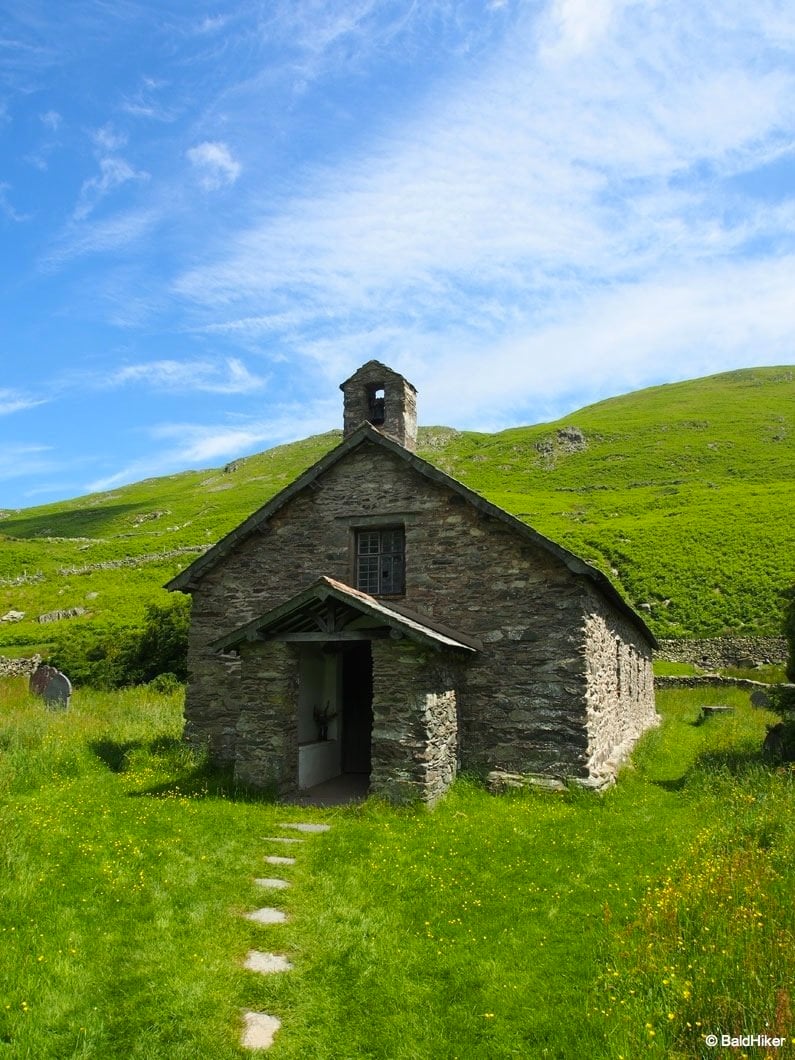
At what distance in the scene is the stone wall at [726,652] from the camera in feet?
125

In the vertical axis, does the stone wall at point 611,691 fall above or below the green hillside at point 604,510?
below

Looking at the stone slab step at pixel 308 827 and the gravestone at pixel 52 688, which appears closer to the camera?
the stone slab step at pixel 308 827

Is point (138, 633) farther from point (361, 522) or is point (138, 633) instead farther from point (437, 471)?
point (437, 471)

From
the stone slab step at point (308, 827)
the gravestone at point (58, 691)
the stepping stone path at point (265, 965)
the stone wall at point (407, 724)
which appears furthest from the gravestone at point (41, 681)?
the stepping stone path at point (265, 965)

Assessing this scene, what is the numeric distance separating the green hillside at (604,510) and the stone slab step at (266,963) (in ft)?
112

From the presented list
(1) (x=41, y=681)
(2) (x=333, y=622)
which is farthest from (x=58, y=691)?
(2) (x=333, y=622)

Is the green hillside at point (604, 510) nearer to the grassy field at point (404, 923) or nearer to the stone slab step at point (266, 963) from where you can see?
the grassy field at point (404, 923)

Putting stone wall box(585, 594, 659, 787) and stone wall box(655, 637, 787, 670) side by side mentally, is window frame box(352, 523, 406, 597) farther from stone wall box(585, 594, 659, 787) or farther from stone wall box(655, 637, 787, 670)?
stone wall box(655, 637, 787, 670)

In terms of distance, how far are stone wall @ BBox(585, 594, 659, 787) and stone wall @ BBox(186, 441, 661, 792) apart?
377 mm

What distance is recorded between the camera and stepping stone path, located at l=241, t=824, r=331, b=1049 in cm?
573

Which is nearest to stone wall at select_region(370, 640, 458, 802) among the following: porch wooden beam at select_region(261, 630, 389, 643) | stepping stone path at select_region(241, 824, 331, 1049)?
porch wooden beam at select_region(261, 630, 389, 643)

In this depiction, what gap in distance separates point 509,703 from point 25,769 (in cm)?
935

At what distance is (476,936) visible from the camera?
7.57m

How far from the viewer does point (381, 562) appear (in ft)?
54.8
